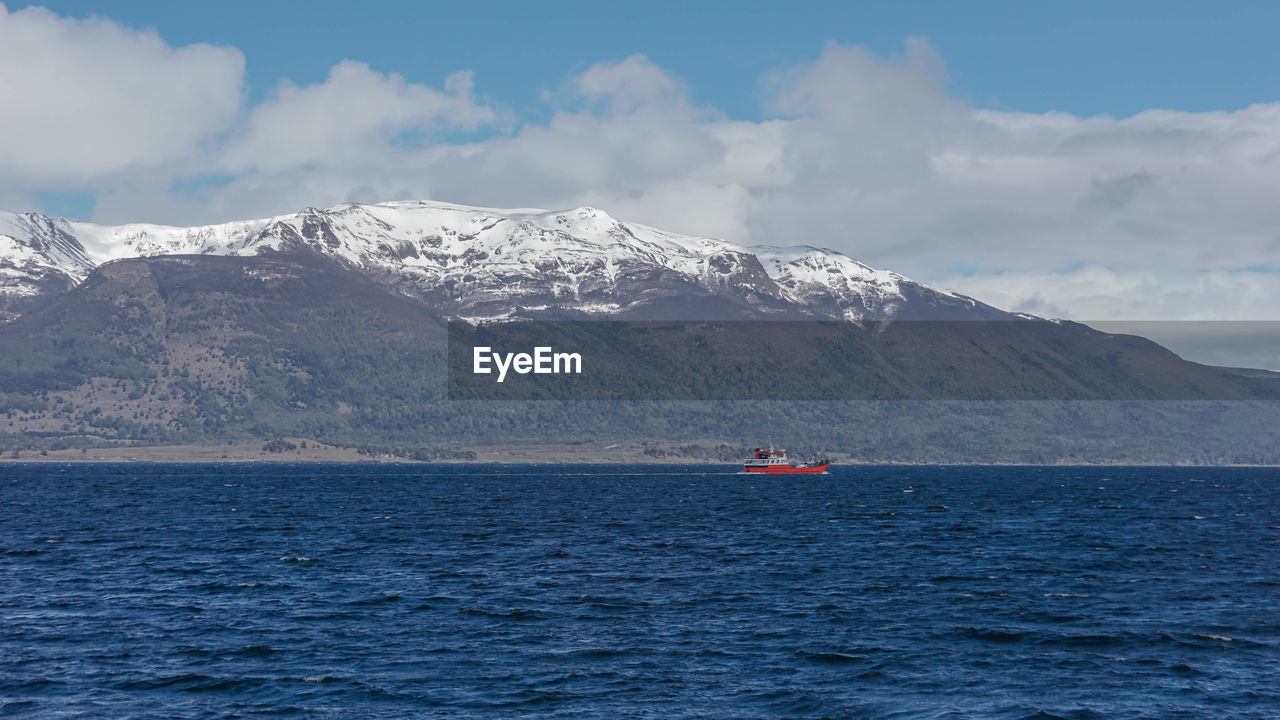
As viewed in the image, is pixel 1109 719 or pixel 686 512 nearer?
pixel 1109 719

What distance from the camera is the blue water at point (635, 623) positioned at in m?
48.2

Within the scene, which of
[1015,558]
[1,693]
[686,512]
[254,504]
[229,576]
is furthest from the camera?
[254,504]

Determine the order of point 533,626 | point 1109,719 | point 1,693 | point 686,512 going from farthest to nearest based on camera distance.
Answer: point 686,512 < point 533,626 < point 1,693 < point 1109,719

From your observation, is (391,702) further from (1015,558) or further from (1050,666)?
(1015,558)

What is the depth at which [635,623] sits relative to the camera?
6456 centimetres

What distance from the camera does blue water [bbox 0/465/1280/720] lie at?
158ft

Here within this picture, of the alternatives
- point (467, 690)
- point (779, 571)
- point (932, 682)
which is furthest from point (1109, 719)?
point (779, 571)

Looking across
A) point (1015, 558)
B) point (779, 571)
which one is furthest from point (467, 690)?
point (1015, 558)

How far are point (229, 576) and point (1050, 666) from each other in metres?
54.9

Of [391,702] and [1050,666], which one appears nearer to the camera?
[391,702]

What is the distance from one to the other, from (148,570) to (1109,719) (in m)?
67.2

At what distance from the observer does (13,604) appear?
7006cm

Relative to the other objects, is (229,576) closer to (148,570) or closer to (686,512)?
(148,570)

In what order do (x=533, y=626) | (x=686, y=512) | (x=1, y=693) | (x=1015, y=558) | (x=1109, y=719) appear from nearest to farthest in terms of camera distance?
(x=1109, y=719) → (x=1, y=693) → (x=533, y=626) → (x=1015, y=558) → (x=686, y=512)
